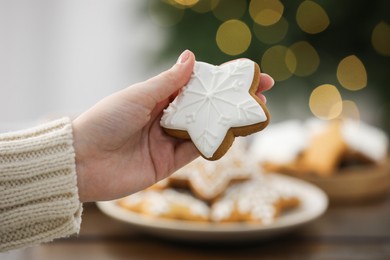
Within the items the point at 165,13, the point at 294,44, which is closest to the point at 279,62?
the point at 294,44

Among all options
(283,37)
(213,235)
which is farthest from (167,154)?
(283,37)

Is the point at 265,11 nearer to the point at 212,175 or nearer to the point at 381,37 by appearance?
the point at 381,37

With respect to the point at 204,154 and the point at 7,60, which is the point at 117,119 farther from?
the point at 7,60

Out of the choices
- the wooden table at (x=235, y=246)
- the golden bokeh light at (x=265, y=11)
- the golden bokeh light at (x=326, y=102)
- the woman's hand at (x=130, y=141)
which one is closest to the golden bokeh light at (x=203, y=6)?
the golden bokeh light at (x=265, y=11)

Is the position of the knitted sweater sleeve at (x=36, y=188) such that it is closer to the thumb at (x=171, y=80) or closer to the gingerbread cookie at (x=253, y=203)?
the thumb at (x=171, y=80)

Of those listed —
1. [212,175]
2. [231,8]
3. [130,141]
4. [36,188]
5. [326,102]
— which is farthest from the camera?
[326,102]
